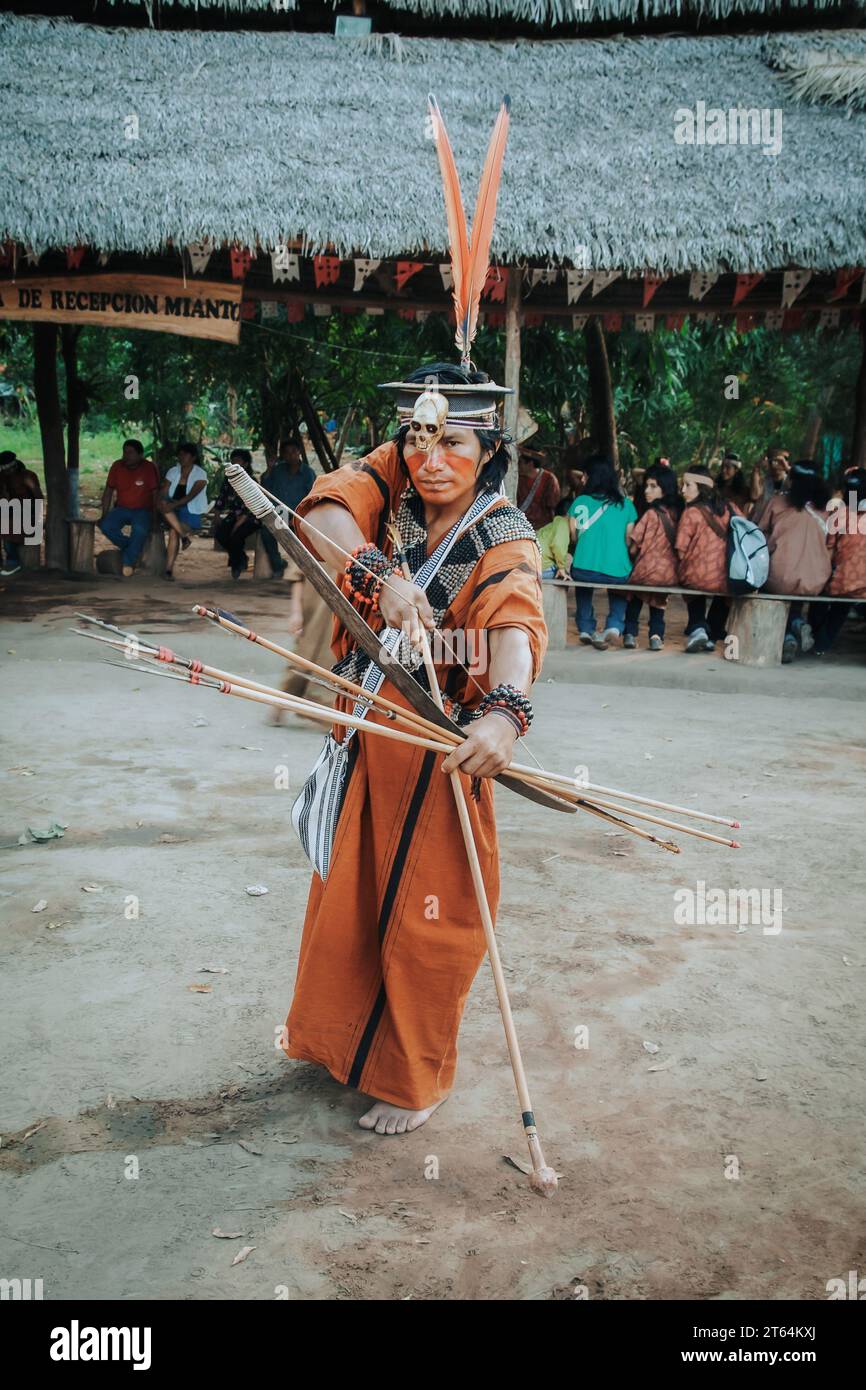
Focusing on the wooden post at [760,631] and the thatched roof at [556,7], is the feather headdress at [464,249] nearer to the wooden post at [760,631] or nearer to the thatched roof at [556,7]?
the wooden post at [760,631]

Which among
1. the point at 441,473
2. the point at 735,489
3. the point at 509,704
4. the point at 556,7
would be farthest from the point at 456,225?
the point at 556,7

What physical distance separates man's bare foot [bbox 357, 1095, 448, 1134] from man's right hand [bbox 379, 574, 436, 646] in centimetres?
114

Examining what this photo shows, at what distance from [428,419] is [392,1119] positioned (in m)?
1.63

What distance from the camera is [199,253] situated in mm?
9398

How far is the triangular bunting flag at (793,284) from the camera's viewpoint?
31.0 feet

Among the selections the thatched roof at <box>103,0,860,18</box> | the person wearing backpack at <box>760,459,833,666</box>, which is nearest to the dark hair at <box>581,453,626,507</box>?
the person wearing backpack at <box>760,459,833,666</box>

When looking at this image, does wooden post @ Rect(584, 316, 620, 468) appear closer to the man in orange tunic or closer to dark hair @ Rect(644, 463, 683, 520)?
dark hair @ Rect(644, 463, 683, 520)

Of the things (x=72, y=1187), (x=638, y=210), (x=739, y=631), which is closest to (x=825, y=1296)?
(x=72, y=1187)

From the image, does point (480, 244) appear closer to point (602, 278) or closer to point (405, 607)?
point (405, 607)

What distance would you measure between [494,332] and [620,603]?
6.12m

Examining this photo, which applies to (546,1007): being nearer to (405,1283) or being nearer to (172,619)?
(405,1283)

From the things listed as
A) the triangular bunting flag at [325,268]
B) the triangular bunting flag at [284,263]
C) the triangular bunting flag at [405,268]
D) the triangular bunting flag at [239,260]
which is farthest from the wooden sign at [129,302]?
the triangular bunting flag at [405,268]

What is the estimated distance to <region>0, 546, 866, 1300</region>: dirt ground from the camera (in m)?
2.34

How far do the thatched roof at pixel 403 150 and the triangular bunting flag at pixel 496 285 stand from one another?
80 centimetres
